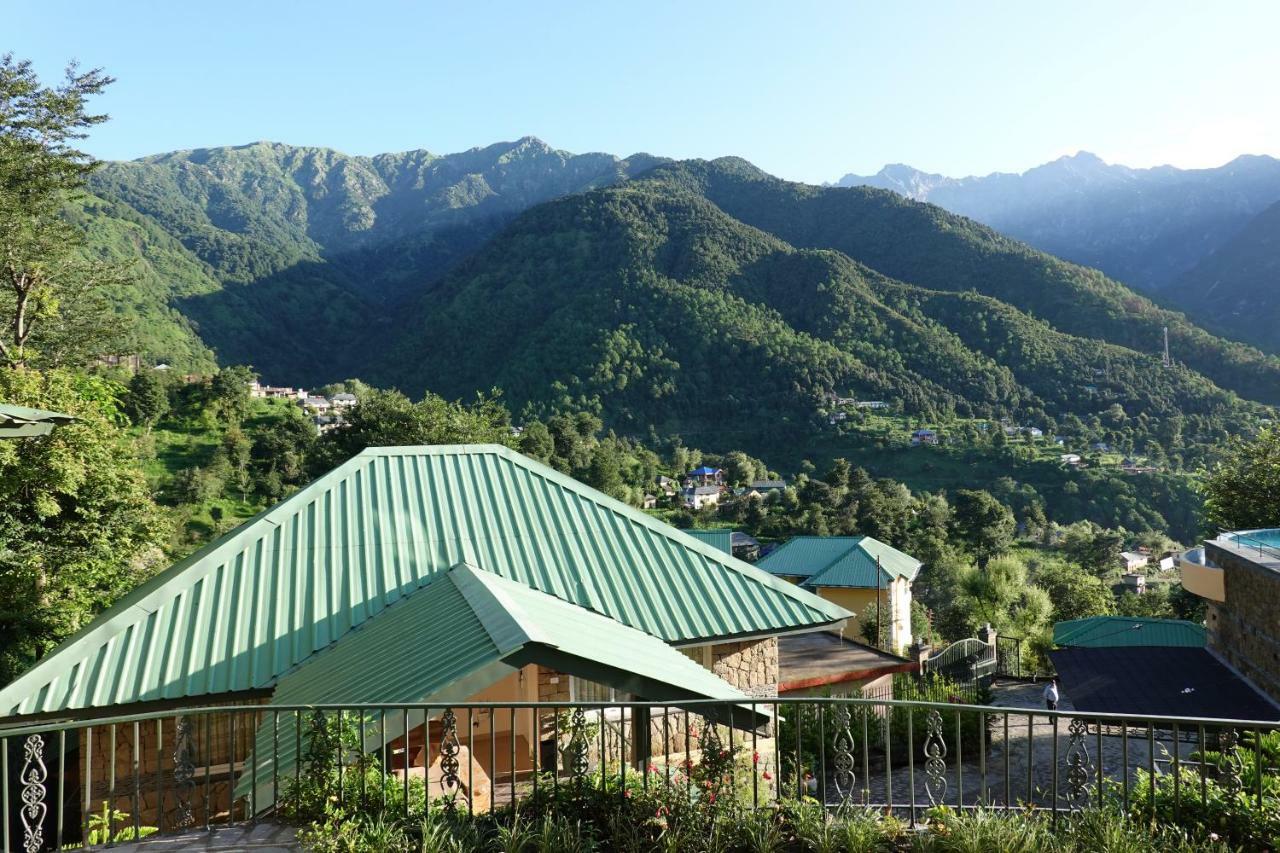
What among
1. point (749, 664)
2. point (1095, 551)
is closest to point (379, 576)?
point (749, 664)

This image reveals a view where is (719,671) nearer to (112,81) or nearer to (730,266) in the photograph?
(112,81)

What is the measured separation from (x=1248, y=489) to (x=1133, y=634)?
8.11m

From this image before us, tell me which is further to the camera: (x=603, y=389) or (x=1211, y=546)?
(x=603, y=389)

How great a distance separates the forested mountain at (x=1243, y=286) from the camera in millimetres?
125312

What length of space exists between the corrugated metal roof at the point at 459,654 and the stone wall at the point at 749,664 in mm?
1508

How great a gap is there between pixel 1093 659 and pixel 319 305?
14707cm

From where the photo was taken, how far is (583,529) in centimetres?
970

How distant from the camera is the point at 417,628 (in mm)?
6875

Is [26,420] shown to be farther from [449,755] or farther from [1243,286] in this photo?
[1243,286]

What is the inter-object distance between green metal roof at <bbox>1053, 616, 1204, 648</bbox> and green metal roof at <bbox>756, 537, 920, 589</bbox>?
6.78 m

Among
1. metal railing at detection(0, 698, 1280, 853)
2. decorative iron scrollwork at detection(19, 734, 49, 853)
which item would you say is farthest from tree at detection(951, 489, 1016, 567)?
decorative iron scrollwork at detection(19, 734, 49, 853)

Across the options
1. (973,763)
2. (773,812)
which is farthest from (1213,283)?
(773,812)

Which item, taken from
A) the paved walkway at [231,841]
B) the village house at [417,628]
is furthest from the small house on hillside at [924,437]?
the paved walkway at [231,841]

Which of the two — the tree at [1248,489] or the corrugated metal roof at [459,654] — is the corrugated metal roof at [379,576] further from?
the tree at [1248,489]
